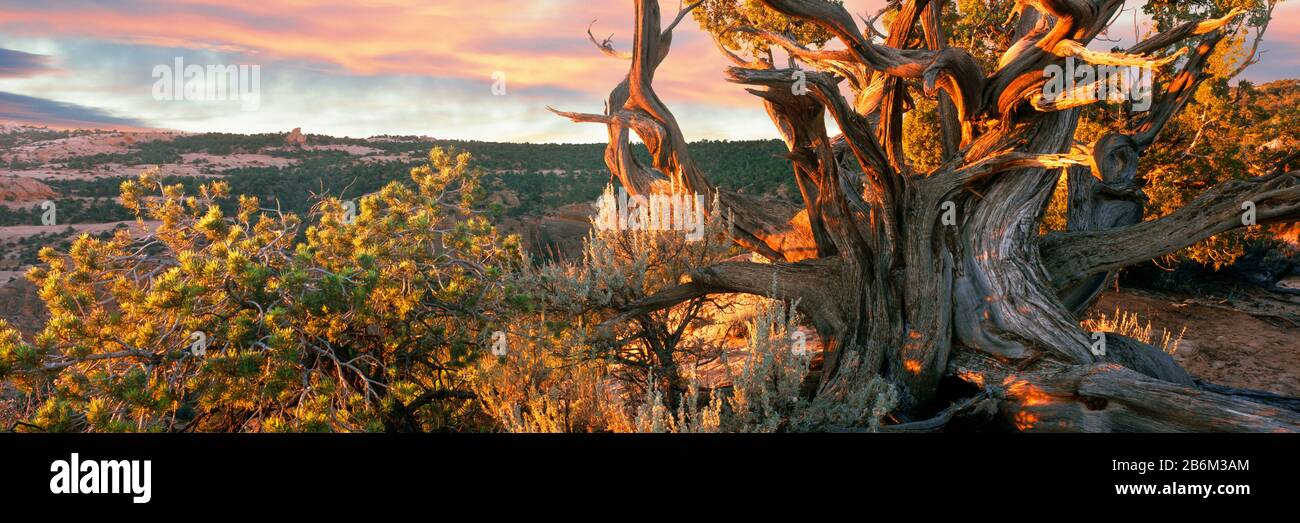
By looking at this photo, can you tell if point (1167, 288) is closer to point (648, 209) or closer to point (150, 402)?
point (648, 209)

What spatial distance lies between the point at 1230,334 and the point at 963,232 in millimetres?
7016

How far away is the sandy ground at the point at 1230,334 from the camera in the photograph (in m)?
8.91

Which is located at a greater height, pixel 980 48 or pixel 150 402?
pixel 980 48

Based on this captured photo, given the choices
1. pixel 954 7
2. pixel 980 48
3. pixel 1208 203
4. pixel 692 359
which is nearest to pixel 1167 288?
pixel 980 48

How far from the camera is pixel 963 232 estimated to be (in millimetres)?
6375

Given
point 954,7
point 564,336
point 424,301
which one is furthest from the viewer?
point 954,7

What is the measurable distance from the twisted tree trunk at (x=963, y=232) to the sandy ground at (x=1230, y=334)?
3.27m

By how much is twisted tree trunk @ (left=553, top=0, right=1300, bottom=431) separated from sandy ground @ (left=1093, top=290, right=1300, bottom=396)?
129 inches

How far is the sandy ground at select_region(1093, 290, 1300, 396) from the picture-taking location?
8906 millimetres

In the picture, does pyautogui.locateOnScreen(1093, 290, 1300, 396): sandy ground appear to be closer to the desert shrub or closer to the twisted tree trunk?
the twisted tree trunk

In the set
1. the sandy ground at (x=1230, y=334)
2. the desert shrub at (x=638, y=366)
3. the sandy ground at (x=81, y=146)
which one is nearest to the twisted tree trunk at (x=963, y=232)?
the desert shrub at (x=638, y=366)

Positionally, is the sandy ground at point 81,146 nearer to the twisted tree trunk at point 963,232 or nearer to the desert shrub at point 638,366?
the desert shrub at point 638,366

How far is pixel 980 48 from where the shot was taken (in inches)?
480
